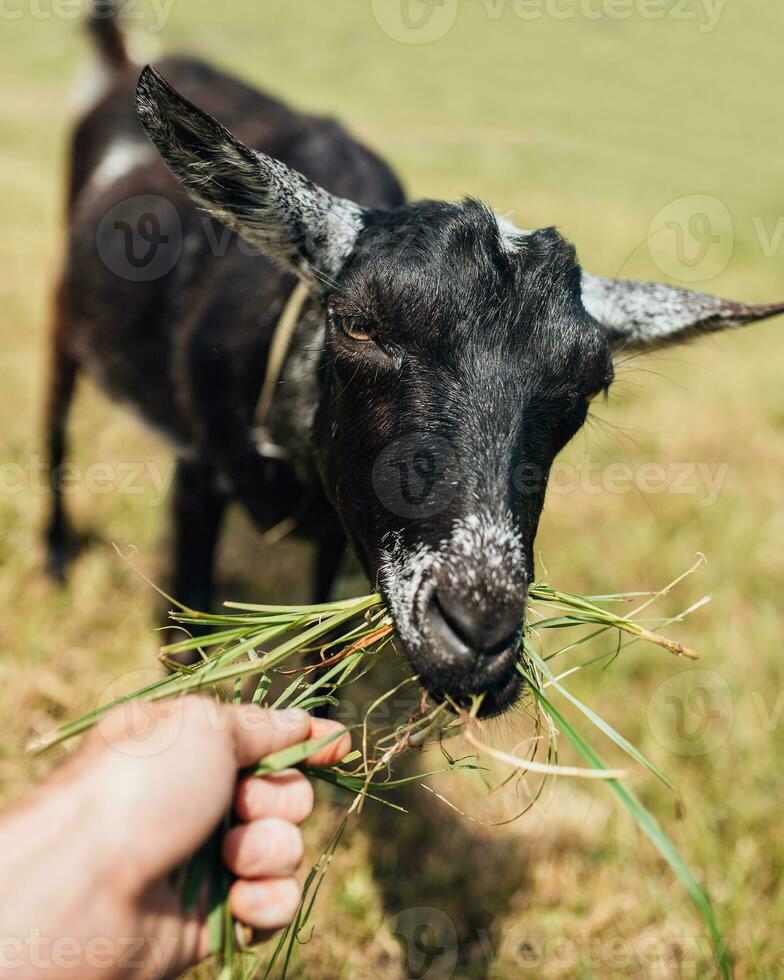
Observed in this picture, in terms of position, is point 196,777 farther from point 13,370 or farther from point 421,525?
point 13,370

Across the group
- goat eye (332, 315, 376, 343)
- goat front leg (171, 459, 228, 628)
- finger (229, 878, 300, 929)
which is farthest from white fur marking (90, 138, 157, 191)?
finger (229, 878, 300, 929)

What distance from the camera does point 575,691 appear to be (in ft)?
13.5

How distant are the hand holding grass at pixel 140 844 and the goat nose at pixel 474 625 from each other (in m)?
0.44

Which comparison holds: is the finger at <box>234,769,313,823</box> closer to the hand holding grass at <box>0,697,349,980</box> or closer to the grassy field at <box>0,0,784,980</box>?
the hand holding grass at <box>0,697,349,980</box>

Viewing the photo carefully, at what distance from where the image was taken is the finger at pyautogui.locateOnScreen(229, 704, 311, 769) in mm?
1647

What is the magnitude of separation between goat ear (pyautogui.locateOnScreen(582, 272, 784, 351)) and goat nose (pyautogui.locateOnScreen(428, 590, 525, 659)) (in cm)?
157

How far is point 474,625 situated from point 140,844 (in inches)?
32.3

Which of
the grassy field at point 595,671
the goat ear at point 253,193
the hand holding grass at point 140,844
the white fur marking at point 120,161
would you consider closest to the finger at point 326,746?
the hand holding grass at point 140,844

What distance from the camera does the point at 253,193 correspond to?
262 cm

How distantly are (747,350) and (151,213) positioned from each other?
7077 mm

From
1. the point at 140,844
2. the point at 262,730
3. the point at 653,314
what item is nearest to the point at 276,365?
the point at 653,314

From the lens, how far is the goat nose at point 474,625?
6.04 ft

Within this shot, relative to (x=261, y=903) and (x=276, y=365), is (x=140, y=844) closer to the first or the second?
(x=261, y=903)

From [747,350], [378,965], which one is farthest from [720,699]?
[747,350]
